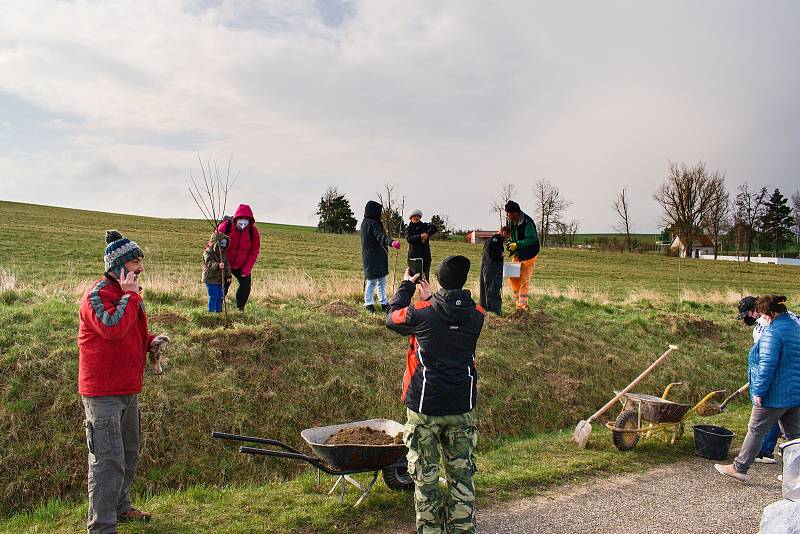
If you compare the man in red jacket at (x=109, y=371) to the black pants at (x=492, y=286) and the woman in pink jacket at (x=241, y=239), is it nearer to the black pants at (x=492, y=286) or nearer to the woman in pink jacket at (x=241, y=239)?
the woman in pink jacket at (x=241, y=239)

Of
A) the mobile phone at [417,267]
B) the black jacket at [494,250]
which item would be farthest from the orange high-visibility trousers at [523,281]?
the mobile phone at [417,267]

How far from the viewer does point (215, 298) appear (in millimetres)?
9094

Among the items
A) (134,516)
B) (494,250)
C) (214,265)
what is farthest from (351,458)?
(494,250)

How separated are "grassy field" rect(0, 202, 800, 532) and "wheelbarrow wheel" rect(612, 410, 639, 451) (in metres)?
0.17

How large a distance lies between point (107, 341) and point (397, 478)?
2.82 m

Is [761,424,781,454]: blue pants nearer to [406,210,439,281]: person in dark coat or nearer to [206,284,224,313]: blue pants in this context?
[406,210,439,281]: person in dark coat

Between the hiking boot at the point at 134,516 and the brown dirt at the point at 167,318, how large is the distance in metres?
3.96

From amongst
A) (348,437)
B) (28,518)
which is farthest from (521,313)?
(28,518)

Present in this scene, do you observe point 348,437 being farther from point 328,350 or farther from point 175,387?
point 328,350

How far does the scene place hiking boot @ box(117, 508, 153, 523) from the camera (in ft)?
15.0

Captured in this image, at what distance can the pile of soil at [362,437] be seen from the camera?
545 cm

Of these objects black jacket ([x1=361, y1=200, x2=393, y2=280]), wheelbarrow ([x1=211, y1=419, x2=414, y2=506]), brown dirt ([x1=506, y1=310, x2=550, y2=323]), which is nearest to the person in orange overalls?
brown dirt ([x1=506, y1=310, x2=550, y2=323])

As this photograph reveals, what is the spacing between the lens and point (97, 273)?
59.5 feet

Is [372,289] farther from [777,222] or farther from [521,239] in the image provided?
[777,222]
